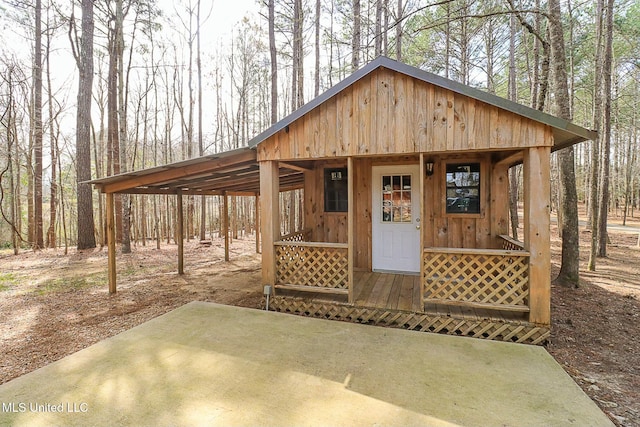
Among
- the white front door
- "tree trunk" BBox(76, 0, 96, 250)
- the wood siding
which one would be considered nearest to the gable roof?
the wood siding

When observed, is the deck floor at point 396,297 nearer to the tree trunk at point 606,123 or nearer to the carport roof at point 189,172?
the carport roof at point 189,172

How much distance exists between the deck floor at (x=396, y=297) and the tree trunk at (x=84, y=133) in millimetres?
8946

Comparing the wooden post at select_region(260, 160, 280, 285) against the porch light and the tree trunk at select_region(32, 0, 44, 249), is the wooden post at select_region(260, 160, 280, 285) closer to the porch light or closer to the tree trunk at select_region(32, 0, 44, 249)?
the porch light

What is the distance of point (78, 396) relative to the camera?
92.7 inches

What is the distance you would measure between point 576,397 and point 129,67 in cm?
1413

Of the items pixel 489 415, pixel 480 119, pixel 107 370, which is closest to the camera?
pixel 489 415

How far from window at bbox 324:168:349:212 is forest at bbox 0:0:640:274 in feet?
11.7

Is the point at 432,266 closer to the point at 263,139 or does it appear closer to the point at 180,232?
the point at 263,139

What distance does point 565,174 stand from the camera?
543 cm

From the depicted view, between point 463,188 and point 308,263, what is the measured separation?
3.03 metres

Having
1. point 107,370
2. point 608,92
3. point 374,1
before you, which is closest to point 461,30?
point 374,1

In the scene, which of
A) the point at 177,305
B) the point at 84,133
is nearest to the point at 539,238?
the point at 177,305

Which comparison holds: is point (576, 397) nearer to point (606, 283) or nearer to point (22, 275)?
point (606, 283)

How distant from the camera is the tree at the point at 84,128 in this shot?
963 centimetres
